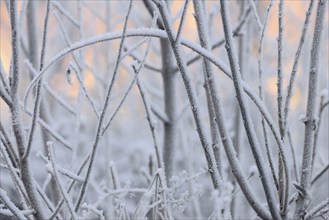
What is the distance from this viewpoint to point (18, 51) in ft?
3.45

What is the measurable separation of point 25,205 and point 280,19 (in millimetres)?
755

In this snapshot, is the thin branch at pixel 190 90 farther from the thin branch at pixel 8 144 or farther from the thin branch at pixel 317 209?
the thin branch at pixel 8 144

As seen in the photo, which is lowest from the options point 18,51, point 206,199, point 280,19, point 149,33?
point 206,199

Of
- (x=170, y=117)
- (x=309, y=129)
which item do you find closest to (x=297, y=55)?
(x=309, y=129)

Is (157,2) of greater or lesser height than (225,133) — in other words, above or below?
above

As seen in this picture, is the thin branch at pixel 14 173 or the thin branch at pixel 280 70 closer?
the thin branch at pixel 14 173

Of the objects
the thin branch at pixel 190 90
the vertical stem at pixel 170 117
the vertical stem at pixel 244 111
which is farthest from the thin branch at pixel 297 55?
the vertical stem at pixel 170 117

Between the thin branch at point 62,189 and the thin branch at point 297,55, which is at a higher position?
the thin branch at point 297,55

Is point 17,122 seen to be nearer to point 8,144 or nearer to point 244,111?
point 8,144

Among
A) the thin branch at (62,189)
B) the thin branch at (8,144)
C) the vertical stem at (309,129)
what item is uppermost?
the vertical stem at (309,129)

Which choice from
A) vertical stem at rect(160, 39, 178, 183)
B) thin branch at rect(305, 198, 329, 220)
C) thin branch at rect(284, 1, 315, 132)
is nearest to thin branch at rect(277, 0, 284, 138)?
thin branch at rect(284, 1, 315, 132)

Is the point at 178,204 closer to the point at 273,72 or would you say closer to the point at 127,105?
the point at 273,72

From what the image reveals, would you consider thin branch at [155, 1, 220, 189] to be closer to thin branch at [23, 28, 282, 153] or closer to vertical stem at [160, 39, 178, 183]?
thin branch at [23, 28, 282, 153]

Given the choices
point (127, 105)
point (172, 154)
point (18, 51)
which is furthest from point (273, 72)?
point (18, 51)
